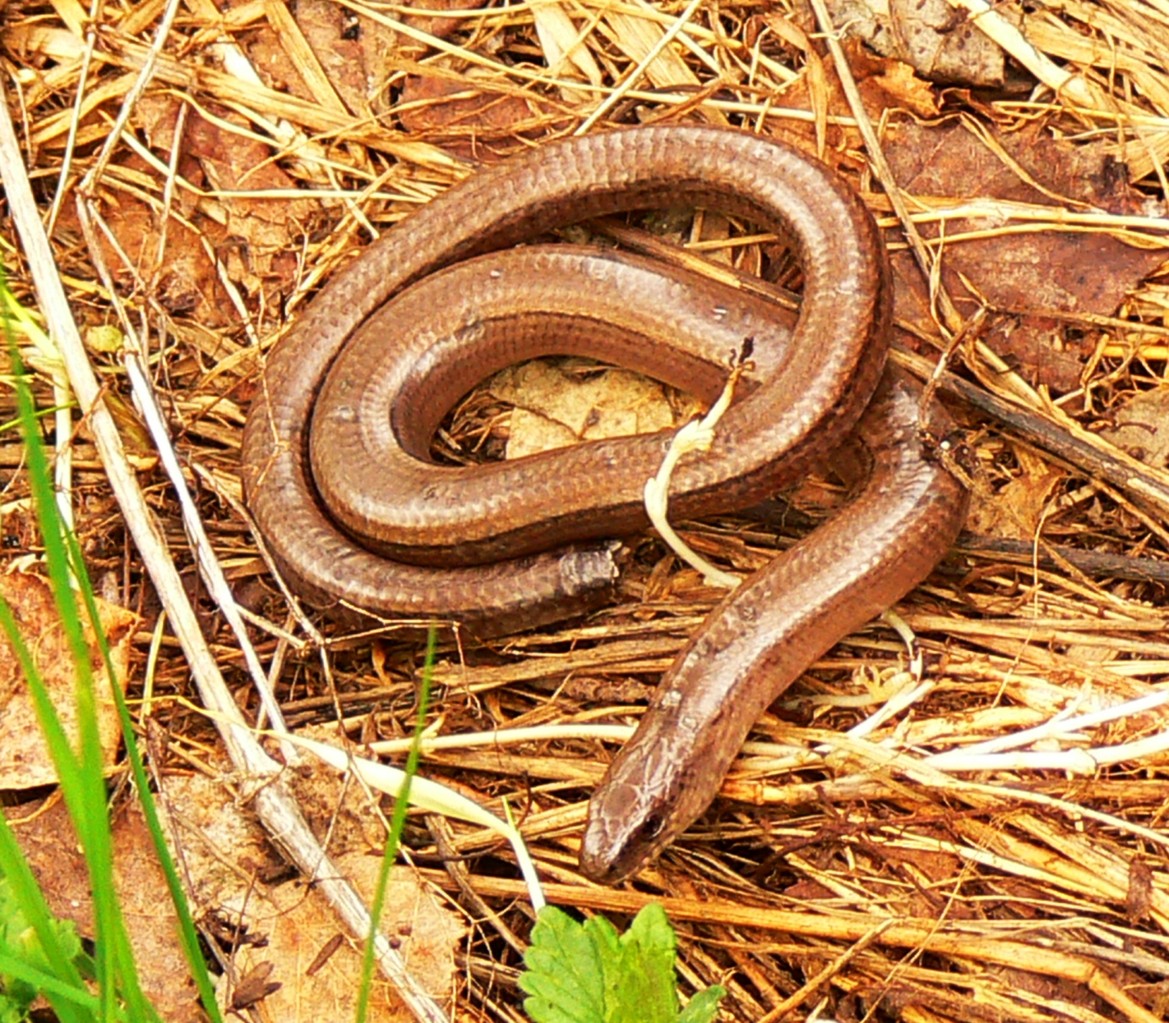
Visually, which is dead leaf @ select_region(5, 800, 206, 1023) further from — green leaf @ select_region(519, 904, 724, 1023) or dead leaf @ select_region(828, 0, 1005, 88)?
dead leaf @ select_region(828, 0, 1005, 88)

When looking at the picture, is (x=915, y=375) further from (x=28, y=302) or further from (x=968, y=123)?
(x=28, y=302)

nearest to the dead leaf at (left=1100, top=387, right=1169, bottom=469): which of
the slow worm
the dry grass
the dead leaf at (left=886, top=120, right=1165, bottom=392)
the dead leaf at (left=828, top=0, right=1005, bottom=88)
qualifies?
the dry grass

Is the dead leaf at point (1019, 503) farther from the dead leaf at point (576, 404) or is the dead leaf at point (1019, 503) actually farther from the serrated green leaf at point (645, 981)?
the serrated green leaf at point (645, 981)

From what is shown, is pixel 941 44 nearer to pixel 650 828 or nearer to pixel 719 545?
pixel 719 545

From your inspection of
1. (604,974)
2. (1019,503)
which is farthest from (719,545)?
(604,974)

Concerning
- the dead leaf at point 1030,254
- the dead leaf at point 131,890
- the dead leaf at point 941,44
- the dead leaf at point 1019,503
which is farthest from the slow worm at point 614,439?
the dead leaf at point 131,890

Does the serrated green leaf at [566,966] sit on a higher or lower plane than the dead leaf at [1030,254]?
lower

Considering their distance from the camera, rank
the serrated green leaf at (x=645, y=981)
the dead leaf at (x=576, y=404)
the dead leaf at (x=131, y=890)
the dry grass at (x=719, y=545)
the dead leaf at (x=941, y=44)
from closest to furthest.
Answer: the serrated green leaf at (x=645, y=981) < the dry grass at (x=719, y=545) < the dead leaf at (x=131, y=890) < the dead leaf at (x=941, y=44) < the dead leaf at (x=576, y=404)
